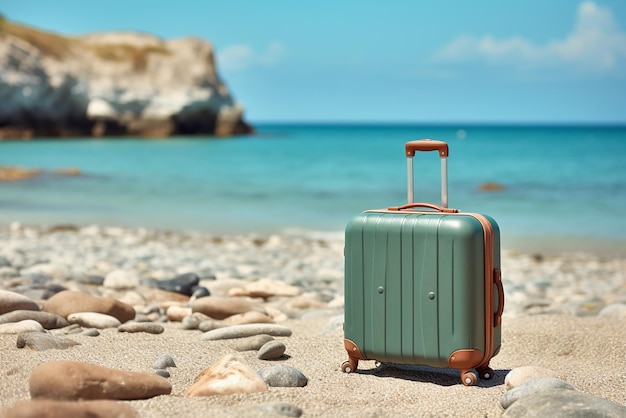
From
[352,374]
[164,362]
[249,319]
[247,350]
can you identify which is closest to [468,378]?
[352,374]

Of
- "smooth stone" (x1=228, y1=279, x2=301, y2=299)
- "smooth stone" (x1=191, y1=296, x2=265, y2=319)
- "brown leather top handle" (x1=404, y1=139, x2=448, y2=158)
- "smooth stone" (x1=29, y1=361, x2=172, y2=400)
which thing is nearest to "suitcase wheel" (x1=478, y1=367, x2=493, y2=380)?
"brown leather top handle" (x1=404, y1=139, x2=448, y2=158)

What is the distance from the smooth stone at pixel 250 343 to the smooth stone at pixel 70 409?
52.4 inches

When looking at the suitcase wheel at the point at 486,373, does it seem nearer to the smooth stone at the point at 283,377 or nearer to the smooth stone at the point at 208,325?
the smooth stone at the point at 283,377

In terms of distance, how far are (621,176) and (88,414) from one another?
24.8 meters

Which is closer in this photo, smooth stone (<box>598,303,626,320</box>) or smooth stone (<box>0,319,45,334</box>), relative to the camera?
smooth stone (<box>0,319,45,334</box>)

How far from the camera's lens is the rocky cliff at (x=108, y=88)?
54625 mm

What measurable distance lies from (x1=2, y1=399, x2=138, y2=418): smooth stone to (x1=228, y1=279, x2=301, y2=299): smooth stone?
3.36m

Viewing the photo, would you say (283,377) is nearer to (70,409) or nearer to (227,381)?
(227,381)

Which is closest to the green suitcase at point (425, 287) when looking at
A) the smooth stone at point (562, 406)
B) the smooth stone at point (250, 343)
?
the smooth stone at point (562, 406)

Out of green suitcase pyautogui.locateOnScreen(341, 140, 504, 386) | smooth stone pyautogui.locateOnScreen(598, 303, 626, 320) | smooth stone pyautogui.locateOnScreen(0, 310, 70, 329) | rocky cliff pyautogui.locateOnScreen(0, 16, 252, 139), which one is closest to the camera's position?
green suitcase pyautogui.locateOnScreen(341, 140, 504, 386)

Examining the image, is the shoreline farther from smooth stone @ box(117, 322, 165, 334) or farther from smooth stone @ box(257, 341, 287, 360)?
smooth stone @ box(257, 341, 287, 360)

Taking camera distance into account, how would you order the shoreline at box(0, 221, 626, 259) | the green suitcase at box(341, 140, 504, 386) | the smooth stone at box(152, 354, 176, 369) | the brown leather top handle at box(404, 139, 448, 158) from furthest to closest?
the shoreline at box(0, 221, 626, 259) → the smooth stone at box(152, 354, 176, 369) → the brown leather top handle at box(404, 139, 448, 158) → the green suitcase at box(341, 140, 504, 386)

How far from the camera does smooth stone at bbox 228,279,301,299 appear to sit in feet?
20.9

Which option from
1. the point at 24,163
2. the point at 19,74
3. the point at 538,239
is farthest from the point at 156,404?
the point at 19,74
